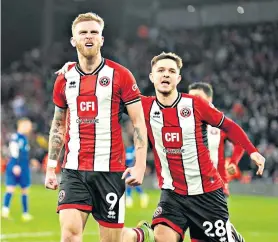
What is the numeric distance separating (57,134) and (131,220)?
8.12 metres

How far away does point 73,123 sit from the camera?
242 inches

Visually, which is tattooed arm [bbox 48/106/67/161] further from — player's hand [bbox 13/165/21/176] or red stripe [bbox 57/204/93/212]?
player's hand [bbox 13/165/21/176]

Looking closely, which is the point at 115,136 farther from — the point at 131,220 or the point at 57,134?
the point at 131,220

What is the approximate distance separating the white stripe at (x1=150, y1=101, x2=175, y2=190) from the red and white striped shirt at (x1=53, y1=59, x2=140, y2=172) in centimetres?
67

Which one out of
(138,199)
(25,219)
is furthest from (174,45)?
(25,219)

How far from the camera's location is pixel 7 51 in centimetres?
3488

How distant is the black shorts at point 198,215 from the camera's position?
6.66m

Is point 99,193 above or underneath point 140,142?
underneath

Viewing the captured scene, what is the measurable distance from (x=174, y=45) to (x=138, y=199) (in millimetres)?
11023

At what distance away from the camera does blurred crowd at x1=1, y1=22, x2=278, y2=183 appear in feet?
78.3

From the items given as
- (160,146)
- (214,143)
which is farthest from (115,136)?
(214,143)

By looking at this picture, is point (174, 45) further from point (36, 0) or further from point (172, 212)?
point (172, 212)

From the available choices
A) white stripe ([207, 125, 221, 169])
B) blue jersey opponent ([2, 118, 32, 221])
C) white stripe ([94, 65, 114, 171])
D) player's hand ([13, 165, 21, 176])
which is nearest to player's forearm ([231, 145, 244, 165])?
white stripe ([207, 125, 221, 169])

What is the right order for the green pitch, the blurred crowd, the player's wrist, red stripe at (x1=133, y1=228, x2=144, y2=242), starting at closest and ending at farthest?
the player's wrist, red stripe at (x1=133, y1=228, x2=144, y2=242), the green pitch, the blurred crowd
